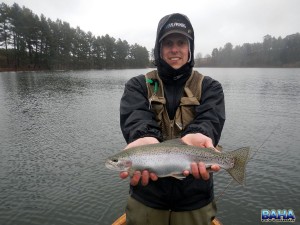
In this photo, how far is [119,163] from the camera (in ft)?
13.0

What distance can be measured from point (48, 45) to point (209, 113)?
332ft

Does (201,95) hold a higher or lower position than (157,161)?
higher

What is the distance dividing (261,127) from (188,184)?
59.3 ft

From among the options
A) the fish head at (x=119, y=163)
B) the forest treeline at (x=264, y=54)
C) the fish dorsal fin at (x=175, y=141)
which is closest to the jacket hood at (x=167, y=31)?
the fish dorsal fin at (x=175, y=141)

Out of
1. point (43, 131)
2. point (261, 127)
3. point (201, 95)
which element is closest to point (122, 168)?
point (201, 95)

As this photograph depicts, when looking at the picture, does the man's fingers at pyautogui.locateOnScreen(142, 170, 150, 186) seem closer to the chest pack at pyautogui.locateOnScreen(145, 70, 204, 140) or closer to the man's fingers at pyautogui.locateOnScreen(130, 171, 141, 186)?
the man's fingers at pyautogui.locateOnScreen(130, 171, 141, 186)

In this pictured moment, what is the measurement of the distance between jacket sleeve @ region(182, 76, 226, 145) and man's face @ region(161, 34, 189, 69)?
47 cm

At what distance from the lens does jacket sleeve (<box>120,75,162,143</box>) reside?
12.6ft

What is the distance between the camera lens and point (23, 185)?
1152 cm

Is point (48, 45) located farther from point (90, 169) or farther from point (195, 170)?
point (195, 170)

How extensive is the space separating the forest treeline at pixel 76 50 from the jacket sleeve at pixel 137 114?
84091 millimetres

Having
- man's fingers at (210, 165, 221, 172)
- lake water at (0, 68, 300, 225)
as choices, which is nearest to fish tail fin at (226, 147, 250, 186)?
man's fingers at (210, 165, 221, 172)

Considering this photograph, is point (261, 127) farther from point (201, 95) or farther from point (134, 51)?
point (134, 51)

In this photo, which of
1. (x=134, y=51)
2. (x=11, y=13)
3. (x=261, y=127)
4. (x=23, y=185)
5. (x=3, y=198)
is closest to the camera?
(x=3, y=198)
